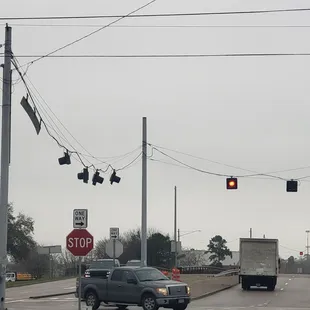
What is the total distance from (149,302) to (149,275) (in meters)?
1.55

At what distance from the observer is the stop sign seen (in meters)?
21.6

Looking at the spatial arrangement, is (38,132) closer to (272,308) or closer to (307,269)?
(272,308)

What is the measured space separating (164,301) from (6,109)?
8.88 m

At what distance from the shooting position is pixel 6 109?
2311 centimetres

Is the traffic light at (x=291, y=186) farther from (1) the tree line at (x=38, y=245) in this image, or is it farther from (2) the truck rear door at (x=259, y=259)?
(1) the tree line at (x=38, y=245)

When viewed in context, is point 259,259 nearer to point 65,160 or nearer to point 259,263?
point 259,263

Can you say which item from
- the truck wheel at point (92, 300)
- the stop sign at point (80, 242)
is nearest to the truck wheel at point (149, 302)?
the truck wheel at point (92, 300)

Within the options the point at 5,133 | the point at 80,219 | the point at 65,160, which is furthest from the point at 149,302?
the point at 5,133

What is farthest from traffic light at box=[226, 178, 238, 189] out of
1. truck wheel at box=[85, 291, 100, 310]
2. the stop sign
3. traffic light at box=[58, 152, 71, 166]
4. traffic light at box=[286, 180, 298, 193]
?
the stop sign

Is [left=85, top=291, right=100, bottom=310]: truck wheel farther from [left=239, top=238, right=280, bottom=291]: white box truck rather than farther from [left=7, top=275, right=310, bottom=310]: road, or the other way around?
[left=239, top=238, right=280, bottom=291]: white box truck

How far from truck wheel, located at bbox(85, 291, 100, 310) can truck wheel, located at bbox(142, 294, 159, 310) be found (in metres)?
2.56

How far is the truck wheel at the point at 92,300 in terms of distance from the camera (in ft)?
93.0

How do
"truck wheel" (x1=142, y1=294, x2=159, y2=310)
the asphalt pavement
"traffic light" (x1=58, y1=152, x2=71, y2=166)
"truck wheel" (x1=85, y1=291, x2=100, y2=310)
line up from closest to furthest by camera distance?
"truck wheel" (x1=142, y1=294, x2=159, y2=310) → "traffic light" (x1=58, y1=152, x2=71, y2=166) → "truck wheel" (x1=85, y1=291, x2=100, y2=310) → the asphalt pavement

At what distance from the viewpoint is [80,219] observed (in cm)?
2217
